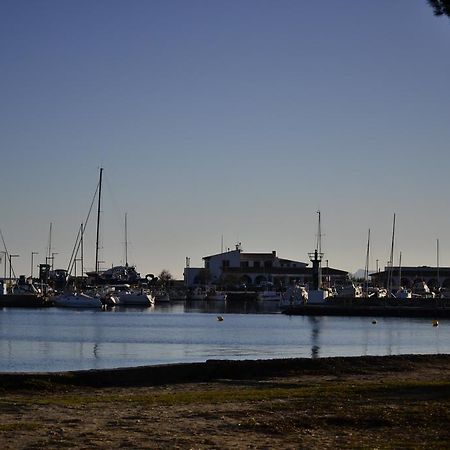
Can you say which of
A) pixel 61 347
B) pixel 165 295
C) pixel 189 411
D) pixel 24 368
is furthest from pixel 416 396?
pixel 165 295

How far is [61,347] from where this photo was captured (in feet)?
215

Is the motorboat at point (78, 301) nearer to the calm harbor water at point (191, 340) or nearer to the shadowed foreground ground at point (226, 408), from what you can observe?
the calm harbor water at point (191, 340)

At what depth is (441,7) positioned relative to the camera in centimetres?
2458

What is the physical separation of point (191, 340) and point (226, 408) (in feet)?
175

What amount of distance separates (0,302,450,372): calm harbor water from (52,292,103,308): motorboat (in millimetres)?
28095

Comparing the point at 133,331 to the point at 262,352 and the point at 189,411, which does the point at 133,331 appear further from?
the point at 189,411

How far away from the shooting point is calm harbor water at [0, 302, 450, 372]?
55906 millimetres

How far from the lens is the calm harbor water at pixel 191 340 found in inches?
2201

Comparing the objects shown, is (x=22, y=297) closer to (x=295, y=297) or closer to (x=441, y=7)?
(x=295, y=297)

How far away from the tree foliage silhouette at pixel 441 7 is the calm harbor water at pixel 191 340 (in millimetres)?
27475

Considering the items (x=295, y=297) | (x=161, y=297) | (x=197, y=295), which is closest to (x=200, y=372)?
(x=295, y=297)

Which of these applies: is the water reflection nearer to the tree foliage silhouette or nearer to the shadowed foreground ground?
the shadowed foreground ground

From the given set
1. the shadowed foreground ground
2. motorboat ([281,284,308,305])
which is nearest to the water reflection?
the shadowed foreground ground

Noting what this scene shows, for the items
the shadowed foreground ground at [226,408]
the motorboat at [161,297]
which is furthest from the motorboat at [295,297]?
the shadowed foreground ground at [226,408]
